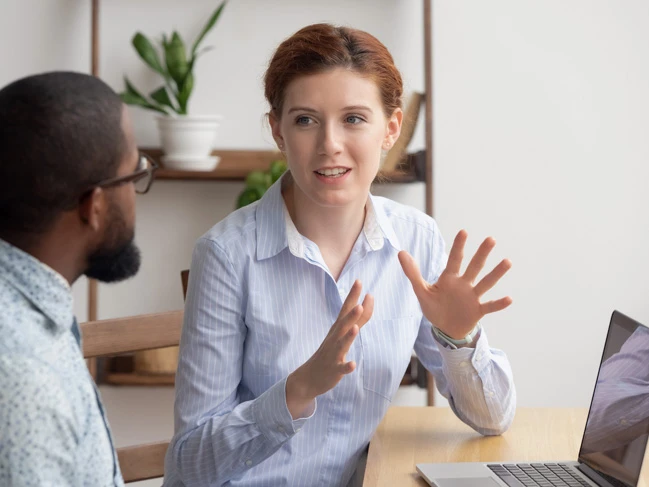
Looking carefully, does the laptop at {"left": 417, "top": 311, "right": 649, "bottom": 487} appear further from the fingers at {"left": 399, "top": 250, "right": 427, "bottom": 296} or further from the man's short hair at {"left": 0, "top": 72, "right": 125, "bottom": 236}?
the man's short hair at {"left": 0, "top": 72, "right": 125, "bottom": 236}

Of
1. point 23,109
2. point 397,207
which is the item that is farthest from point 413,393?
point 23,109

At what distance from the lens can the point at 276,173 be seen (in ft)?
8.48

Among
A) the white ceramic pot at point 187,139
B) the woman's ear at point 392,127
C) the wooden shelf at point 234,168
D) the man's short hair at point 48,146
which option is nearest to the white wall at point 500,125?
the wooden shelf at point 234,168

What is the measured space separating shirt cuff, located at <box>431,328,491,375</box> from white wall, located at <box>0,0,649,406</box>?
4.29 ft

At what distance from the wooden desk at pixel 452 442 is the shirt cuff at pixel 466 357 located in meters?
0.11

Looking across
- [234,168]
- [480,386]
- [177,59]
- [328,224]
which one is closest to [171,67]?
[177,59]

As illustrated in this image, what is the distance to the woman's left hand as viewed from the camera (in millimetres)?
1396

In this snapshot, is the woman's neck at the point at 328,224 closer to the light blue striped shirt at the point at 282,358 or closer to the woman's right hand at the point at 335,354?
the light blue striped shirt at the point at 282,358

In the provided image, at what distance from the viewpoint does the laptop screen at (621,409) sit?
1.18 meters

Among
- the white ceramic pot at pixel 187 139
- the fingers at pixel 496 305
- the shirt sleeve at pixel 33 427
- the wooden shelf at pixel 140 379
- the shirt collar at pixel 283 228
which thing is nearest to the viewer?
the shirt sleeve at pixel 33 427

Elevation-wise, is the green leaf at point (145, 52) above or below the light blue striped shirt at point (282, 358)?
above

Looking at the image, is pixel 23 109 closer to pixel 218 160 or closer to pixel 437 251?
pixel 437 251

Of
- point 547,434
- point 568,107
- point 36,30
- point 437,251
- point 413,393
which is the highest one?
point 36,30

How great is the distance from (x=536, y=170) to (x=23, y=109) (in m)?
2.09
